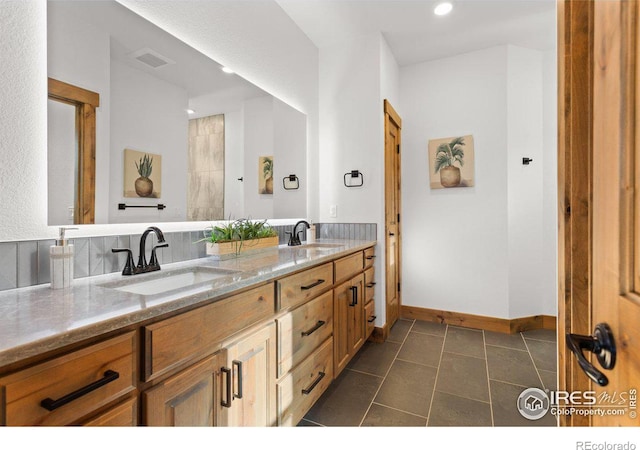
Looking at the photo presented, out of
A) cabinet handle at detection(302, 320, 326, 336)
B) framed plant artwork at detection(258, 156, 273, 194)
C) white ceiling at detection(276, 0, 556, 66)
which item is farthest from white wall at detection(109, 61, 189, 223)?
white ceiling at detection(276, 0, 556, 66)

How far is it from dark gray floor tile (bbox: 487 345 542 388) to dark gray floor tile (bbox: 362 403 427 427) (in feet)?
2.67

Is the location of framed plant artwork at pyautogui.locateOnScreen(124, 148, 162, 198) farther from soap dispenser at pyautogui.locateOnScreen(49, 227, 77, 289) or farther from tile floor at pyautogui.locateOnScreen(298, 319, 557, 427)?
tile floor at pyautogui.locateOnScreen(298, 319, 557, 427)

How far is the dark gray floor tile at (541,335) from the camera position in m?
2.83

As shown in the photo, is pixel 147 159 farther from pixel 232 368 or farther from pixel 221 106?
pixel 232 368

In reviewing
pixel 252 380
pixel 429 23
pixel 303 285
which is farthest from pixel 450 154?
pixel 252 380

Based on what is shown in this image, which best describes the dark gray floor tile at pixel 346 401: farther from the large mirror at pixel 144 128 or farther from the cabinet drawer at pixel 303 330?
the large mirror at pixel 144 128

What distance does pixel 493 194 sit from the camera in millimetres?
3057

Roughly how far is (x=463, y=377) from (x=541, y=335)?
53.4 inches

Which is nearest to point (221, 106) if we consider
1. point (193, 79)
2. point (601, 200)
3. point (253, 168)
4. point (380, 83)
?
point (193, 79)

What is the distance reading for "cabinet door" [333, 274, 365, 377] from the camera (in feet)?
6.47

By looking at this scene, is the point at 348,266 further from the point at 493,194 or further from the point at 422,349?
the point at 493,194

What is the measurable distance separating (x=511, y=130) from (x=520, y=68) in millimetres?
633

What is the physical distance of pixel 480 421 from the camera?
168cm

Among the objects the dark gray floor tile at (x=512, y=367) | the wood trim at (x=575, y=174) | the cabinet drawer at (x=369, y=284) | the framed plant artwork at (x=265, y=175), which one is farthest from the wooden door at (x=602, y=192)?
the framed plant artwork at (x=265, y=175)
